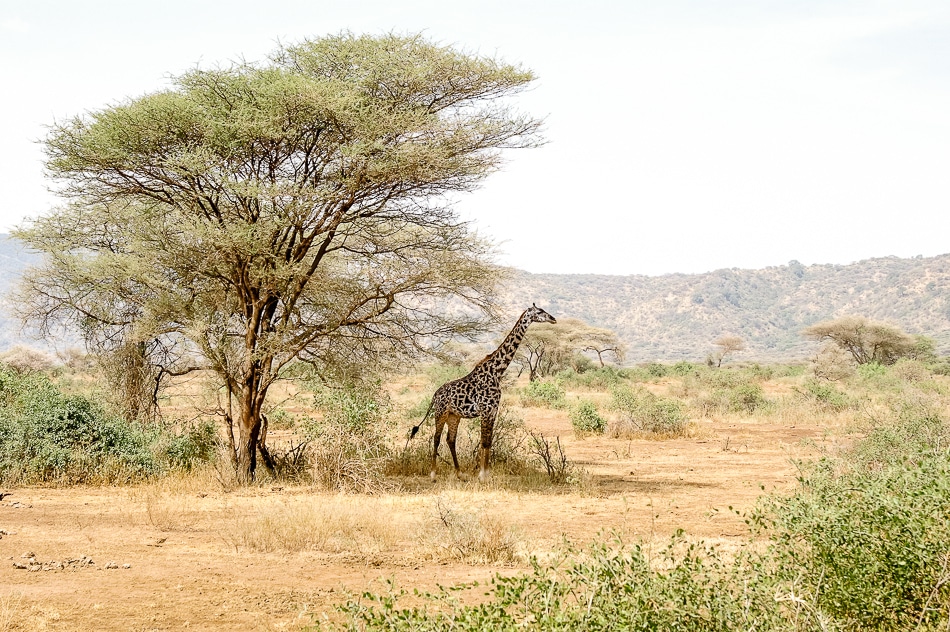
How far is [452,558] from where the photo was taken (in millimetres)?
8039

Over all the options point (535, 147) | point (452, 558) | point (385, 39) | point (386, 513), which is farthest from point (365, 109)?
point (452, 558)

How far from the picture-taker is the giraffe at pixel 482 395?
1314 cm

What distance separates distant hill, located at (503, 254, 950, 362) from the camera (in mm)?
87625

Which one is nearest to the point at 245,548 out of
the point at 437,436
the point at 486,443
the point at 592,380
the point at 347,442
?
the point at 347,442

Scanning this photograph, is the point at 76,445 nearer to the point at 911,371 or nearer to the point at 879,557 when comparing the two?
the point at 879,557

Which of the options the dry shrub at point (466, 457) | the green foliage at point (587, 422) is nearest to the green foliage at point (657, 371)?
the green foliage at point (587, 422)

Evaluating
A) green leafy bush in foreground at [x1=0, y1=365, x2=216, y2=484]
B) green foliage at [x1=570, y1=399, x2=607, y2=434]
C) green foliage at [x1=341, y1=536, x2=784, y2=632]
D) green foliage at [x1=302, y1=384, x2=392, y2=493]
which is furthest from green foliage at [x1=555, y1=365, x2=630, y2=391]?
green foliage at [x1=341, y1=536, x2=784, y2=632]

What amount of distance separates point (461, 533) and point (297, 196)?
604cm

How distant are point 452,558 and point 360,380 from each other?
20.4 feet

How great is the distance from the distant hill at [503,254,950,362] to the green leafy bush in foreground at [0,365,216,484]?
70.5m

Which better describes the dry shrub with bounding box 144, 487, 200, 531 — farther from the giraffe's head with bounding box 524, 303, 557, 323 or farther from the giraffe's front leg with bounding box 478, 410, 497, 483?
the giraffe's head with bounding box 524, 303, 557, 323

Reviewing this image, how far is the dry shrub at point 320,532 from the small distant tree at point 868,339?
1672 inches

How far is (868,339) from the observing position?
47375 mm

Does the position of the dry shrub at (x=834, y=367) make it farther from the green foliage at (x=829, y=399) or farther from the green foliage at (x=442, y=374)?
the green foliage at (x=442, y=374)
